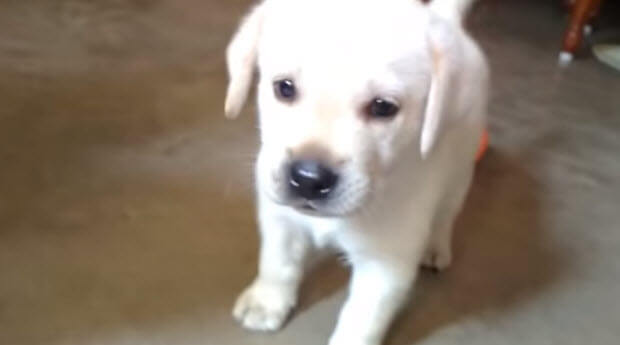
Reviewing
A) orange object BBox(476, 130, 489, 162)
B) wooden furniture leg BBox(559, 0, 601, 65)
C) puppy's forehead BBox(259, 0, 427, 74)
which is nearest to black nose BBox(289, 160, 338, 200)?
puppy's forehead BBox(259, 0, 427, 74)

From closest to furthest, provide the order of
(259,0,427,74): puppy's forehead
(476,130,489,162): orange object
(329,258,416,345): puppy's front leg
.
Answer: (259,0,427,74): puppy's forehead → (329,258,416,345): puppy's front leg → (476,130,489,162): orange object

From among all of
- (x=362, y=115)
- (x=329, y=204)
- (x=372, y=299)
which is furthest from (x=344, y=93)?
(x=372, y=299)

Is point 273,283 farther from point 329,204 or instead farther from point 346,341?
point 329,204

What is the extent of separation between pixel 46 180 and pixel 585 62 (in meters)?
1.74

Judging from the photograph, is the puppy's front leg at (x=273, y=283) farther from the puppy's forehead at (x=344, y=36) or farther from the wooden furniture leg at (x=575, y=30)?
the wooden furniture leg at (x=575, y=30)

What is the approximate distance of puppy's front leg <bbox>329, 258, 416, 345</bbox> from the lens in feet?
4.43

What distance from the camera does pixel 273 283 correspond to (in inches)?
59.6

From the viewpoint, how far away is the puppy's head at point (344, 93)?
3.65ft

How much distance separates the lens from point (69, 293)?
60.4 inches

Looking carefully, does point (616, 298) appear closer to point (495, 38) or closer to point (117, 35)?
point (495, 38)

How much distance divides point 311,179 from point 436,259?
613mm

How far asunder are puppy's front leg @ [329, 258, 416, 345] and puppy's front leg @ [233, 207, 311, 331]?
11 centimetres

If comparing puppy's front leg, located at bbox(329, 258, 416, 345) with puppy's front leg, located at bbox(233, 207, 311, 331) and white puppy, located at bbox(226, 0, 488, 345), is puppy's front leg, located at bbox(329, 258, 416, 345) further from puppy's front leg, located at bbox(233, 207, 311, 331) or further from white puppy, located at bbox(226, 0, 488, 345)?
puppy's front leg, located at bbox(233, 207, 311, 331)

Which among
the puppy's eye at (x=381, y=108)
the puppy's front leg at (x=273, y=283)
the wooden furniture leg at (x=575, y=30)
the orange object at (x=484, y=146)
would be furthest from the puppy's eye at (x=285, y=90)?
the wooden furniture leg at (x=575, y=30)
